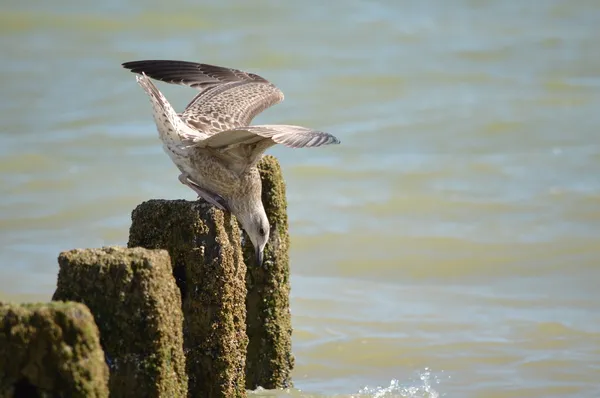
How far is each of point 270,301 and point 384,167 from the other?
24.8ft

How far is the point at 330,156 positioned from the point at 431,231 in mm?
2904

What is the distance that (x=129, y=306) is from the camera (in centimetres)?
396

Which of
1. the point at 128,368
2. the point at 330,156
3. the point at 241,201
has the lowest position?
the point at 128,368

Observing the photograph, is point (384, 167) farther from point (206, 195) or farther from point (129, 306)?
point (129, 306)

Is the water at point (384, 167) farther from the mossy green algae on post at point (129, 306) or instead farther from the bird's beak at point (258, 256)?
the mossy green algae on post at point (129, 306)

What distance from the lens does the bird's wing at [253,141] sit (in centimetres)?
537

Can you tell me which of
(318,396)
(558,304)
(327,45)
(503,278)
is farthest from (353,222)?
(327,45)

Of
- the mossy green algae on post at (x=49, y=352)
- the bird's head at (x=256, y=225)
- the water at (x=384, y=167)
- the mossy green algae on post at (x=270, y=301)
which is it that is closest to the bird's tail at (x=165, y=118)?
the mossy green algae on post at (x=270, y=301)

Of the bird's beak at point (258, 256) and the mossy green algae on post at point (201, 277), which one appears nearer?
the mossy green algae on post at point (201, 277)

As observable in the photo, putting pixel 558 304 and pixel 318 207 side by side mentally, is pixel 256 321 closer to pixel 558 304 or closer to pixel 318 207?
pixel 558 304

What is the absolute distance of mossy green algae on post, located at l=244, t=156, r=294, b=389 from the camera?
5.85m

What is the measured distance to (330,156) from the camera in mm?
13844

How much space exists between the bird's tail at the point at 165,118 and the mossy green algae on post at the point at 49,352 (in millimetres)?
2224

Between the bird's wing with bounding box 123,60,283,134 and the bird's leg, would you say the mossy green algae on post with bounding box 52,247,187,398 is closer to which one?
the bird's leg
